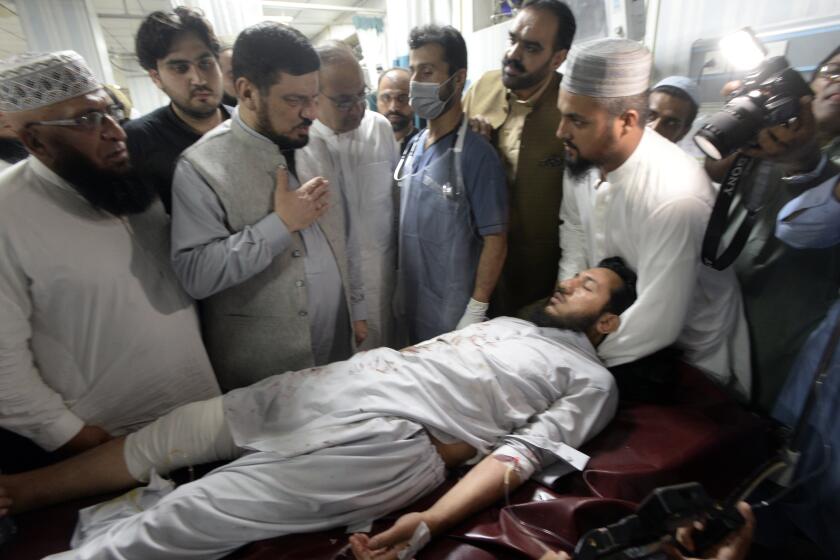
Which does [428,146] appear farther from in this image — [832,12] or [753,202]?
[832,12]

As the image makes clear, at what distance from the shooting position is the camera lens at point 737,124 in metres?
1.11

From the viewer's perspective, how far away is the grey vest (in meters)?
1.35

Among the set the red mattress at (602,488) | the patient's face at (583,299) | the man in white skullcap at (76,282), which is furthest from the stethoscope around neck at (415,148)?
the red mattress at (602,488)

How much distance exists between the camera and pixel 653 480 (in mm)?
1222

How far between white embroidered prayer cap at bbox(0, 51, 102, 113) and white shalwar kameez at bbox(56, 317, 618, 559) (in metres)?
0.95

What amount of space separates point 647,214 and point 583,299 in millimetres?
365

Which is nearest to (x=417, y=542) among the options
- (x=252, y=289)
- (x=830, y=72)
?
(x=252, y=289)

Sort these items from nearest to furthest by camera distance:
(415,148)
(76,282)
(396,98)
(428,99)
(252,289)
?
(76,282) < (252,289) < (428,99) < (415,148) < (396,98)

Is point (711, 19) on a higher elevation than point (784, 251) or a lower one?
higher

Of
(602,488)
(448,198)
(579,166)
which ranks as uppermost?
(579,166)

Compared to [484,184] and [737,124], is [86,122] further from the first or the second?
[737,124]

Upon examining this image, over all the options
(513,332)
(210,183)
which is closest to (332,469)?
(513,332)

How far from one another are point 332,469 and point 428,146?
1.38 meters

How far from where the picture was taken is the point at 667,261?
132 cm
